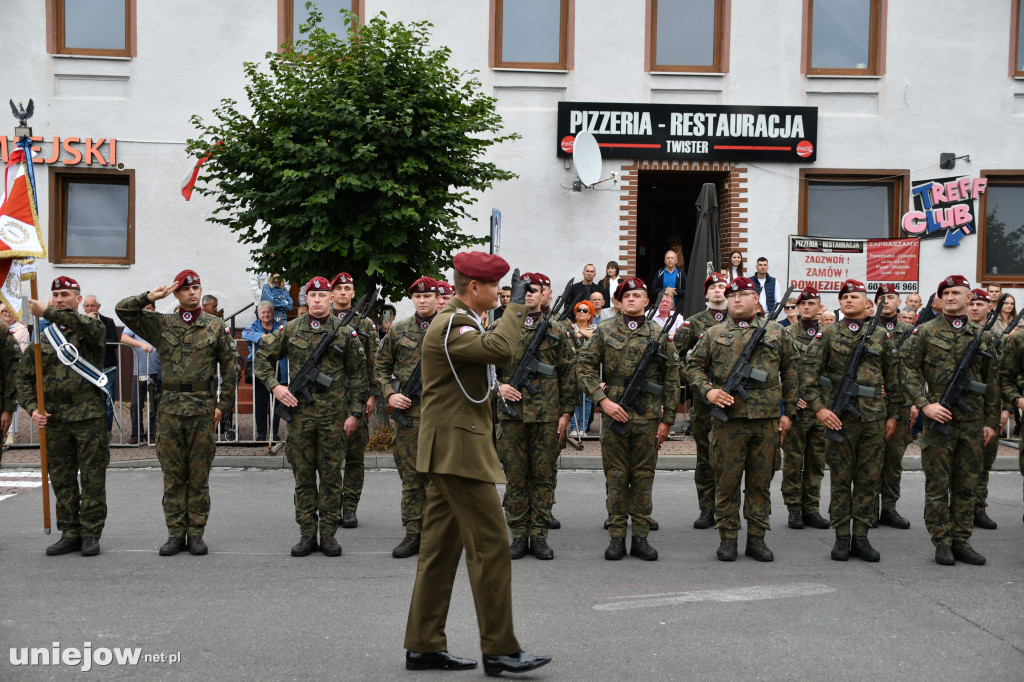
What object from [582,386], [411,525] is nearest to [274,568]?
[411,525]

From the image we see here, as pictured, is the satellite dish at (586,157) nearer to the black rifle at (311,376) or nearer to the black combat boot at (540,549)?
the black rifle at (311,376)

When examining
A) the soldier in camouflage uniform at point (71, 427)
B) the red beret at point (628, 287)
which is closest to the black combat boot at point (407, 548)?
the soldier in camouflage uniform at point (71, 427)

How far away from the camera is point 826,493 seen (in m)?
9.94

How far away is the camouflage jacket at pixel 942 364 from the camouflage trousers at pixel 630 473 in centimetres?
202

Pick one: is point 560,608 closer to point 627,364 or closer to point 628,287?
point 627,364

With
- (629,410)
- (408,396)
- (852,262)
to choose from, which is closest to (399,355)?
(408,396)

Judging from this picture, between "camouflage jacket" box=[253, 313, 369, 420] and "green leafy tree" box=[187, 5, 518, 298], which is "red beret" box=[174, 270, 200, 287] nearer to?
"camouflage jacket" box=[253, 313, 369, 420]

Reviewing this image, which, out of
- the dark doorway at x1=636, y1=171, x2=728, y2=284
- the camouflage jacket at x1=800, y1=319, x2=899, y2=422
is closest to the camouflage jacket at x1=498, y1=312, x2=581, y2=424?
the camouflage jacket at x1=800, y1=319, x2=899, y2=422

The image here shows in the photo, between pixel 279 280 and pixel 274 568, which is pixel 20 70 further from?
pixel 274 568

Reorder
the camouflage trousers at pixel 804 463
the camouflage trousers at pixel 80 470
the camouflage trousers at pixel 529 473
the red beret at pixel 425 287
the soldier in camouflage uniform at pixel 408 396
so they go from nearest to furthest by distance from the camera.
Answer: the camouflage trousers at pixel 80 470
the camouflage trousers at pixel 529 473
the soldier in camouflage uniform at pixel 408 396
the red beret at pixel 425 287
the camouflage trousers at pixel 804 463

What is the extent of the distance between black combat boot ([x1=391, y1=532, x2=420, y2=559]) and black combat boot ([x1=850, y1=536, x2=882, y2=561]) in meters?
3.38

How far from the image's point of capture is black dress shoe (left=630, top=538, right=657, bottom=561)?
23.5ft

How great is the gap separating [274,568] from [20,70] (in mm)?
13044

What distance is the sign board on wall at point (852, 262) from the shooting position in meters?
16.0
